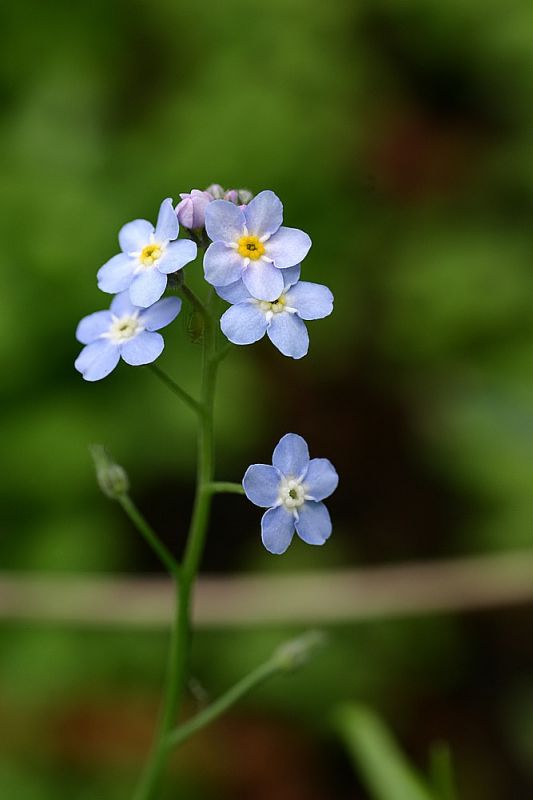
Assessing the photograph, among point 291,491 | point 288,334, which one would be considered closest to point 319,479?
point 291,491

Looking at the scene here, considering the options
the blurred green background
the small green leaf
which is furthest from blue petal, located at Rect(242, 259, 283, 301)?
the blurred green background

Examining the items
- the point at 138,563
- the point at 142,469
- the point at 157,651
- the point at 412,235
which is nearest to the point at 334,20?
the point at 412,235

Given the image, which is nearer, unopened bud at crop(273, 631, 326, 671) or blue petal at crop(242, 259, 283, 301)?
blue petal at crop(242, 259, 283, 301)

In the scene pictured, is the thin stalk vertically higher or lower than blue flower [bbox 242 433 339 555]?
higher

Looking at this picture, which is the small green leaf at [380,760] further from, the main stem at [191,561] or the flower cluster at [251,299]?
the flower cluster at [251,299]

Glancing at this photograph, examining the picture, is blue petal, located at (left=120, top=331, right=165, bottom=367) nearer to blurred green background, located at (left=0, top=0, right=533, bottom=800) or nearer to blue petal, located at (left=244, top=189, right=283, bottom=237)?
blue petal, located at (left=244, top=189, right=283, bottom=237)

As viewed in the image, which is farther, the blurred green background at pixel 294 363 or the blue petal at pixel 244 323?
the blurred green background at pixel 294 363

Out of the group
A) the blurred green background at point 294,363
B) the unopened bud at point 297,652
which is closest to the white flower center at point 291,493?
the unopened bud at point 297,652
